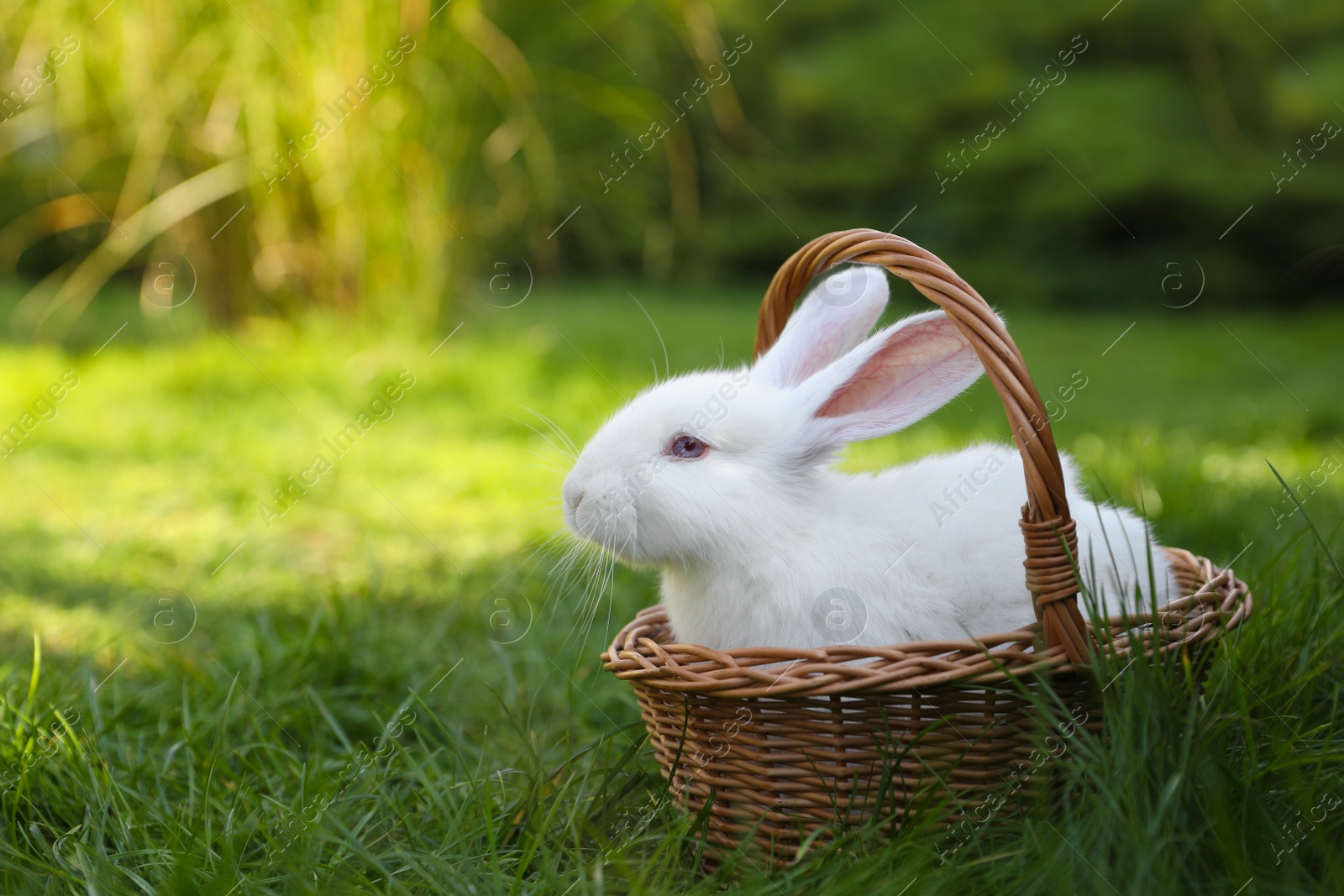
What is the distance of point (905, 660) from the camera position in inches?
52.7

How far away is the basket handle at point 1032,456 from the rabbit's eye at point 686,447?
40cm

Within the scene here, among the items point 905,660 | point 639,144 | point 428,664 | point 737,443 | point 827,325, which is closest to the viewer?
point 905,660

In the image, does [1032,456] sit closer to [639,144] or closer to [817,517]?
[817,517]

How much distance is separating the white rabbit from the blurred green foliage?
2.58 m

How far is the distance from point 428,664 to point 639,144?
290 cm

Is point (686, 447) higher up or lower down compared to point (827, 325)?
lower down

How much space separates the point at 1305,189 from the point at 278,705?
893 centimetres

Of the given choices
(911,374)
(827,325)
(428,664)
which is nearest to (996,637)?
(911,374)

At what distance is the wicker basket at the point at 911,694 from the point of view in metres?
1.34

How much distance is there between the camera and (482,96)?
4660 millimetres

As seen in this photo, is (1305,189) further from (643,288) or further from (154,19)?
(154,19)

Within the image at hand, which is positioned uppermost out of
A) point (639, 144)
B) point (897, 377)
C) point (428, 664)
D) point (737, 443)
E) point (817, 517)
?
point (639, 144)

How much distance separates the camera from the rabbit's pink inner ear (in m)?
1.63

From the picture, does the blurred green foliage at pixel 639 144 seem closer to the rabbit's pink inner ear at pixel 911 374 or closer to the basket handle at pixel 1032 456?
the rabbit's pink inner ear at pixel 911 374
